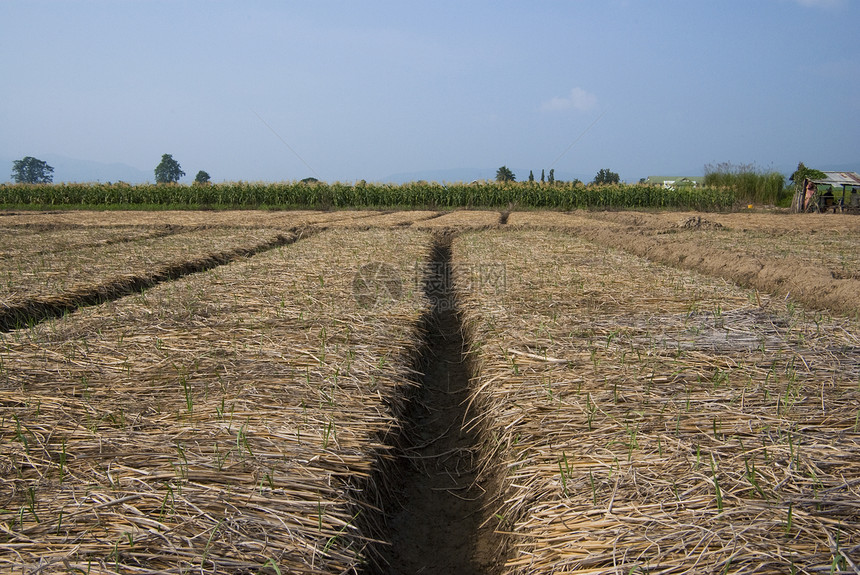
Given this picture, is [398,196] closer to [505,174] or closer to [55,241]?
[505,174]

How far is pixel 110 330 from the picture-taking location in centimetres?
475

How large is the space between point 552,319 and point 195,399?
3.03 metres

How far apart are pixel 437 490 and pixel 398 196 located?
27039 millimetres

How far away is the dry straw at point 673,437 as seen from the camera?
2074 mm

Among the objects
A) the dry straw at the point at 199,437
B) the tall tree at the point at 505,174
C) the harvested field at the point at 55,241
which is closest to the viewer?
the dry straw at the point at 199,437

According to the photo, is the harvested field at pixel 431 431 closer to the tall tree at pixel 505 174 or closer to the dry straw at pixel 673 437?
the dry straw at pixel 673 437

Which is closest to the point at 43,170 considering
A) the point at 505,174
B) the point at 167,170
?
the point at 167,170

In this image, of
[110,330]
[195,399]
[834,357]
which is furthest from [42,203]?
[834,357]

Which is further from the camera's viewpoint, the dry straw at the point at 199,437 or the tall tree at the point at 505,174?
the tall tree at the point at 505,174

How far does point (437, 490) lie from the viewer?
3.30m

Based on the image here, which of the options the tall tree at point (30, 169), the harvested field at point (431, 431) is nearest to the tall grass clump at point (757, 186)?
the harvested field at point (431, 431)

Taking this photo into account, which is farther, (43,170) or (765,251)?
Result: (43,170)

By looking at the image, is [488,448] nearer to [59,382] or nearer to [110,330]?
[59,382]

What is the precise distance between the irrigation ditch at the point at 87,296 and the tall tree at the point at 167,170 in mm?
80110
